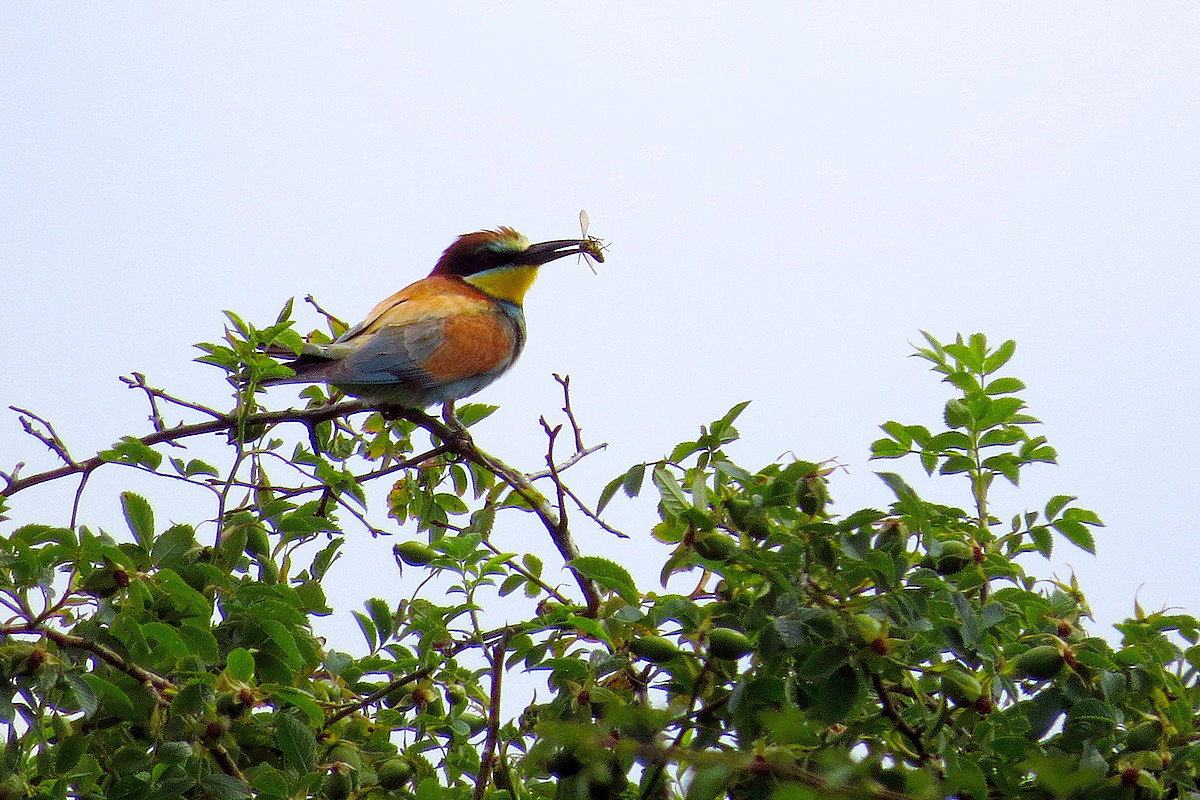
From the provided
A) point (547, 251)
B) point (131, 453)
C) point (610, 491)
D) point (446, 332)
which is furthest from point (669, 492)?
point (547, 251)

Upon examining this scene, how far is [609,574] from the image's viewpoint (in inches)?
75.5

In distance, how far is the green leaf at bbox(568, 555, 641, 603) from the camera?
1.91 m

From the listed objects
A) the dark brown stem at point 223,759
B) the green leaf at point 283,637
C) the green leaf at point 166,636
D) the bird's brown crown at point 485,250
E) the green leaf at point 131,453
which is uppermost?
the bird's brown crown at point 485,250

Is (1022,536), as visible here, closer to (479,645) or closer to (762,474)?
(762,474)

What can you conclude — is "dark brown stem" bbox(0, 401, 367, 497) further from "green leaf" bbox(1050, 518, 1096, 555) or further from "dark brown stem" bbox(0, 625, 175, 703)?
"green leaf" bbox(1050, 518, 1096, 555)

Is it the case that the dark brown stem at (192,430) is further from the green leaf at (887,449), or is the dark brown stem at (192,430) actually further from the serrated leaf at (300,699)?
the green leaf at (887,449)

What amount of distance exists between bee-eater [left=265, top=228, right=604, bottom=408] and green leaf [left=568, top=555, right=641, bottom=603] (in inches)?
66.0

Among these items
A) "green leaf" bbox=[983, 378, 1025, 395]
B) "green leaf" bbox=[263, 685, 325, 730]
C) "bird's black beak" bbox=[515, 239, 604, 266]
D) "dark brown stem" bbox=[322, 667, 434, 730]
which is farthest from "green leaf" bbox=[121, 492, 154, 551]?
"bird's black beak" bbox=[515, 239, 604, 266]

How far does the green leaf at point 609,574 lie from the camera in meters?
1.91

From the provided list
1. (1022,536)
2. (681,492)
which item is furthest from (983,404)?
(681,492)

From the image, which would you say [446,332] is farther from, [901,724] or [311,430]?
[901,724]

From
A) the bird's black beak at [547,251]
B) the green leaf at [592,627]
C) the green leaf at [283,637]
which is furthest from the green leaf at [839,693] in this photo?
the bird's black beak at [547,251]

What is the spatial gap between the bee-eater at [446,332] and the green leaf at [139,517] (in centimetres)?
137

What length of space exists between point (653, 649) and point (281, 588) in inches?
29.0
